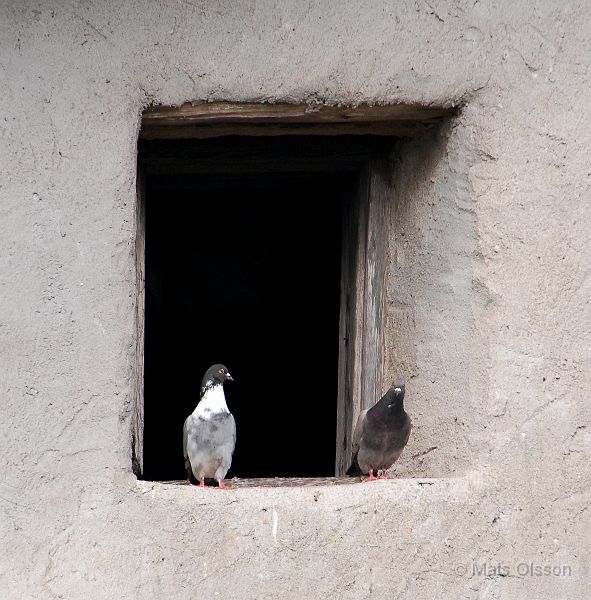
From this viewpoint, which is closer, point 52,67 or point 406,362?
point 52,67

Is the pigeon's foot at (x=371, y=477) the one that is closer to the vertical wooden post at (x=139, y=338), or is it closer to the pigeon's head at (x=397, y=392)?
the pigeon's head at (x=397, y=392)

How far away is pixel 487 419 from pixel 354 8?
4.63 feet

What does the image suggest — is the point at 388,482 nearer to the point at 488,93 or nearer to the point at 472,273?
the point at 472,273

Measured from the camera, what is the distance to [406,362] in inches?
175

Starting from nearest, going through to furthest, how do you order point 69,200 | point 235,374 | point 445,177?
point 69,200
point 445,177
point 235,374

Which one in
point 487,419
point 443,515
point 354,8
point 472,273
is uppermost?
point 354,8

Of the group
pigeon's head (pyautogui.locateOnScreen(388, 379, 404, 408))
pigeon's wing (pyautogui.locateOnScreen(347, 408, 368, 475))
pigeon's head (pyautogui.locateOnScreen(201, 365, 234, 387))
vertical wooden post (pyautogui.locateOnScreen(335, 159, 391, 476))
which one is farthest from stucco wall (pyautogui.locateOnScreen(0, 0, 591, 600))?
pigeon's head (pyautogui.locateOnScreen(201, 365, 234, 387))

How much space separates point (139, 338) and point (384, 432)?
944mm

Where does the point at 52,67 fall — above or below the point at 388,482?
above

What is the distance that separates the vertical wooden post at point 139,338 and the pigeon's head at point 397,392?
0.88 metres

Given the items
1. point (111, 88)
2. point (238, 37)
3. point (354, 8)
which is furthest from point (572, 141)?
point (111, 88)

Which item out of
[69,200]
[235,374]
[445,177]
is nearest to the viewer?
[69,200]

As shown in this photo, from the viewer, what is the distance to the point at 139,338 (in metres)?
4.40

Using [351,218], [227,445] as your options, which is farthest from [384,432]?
[351,218]
